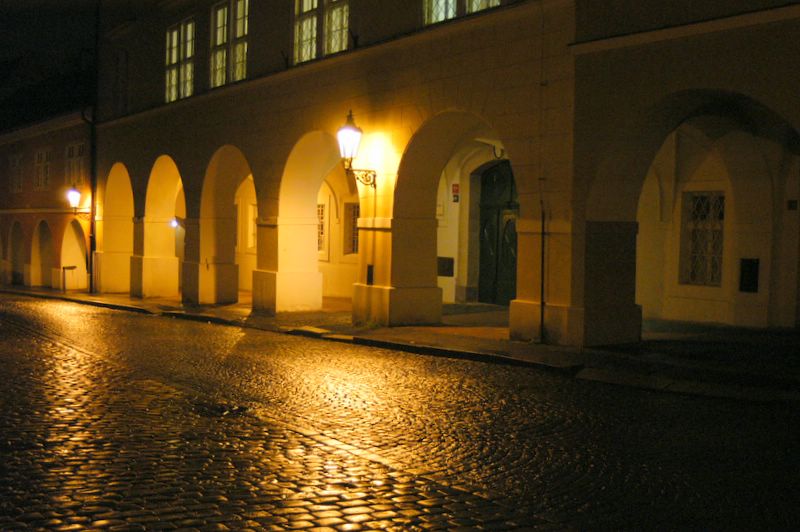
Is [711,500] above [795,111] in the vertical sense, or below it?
below

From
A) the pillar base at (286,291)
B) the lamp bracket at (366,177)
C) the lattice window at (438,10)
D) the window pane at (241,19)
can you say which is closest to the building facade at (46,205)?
the window pane at (241,19)

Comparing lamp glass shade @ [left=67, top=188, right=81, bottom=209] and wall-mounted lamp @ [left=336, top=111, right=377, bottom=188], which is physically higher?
wall-mounted lamp @ [left=336, top=111, right=377, bottom=188]

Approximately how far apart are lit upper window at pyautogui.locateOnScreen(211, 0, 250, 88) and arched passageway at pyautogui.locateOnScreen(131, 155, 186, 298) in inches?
169

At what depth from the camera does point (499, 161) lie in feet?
68.7

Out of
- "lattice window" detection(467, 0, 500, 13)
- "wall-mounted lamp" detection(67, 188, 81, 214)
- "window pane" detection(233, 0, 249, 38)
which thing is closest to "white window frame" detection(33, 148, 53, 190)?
"wall-mounted lamp" detection(67, 188, 81, 214)

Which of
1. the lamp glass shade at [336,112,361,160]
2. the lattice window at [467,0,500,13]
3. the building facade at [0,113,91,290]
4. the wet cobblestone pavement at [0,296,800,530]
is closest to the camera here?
the wet cobblestone pavement at [0,296,800,530]

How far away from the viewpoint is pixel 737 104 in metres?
13.1

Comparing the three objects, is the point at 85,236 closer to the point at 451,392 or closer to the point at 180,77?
the point at 180,77

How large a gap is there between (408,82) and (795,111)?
726 cm

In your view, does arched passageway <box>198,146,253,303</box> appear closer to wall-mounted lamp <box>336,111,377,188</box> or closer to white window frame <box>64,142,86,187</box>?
wall-mounted lamp <box>336,111,377,188</box>

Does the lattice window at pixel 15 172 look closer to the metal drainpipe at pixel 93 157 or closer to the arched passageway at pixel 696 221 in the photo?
the metal drainpipe at pixel 93 157

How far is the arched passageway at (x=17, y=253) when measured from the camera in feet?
122

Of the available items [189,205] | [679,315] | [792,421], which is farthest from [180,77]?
[792,421]

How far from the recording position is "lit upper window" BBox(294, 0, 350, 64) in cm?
1844
